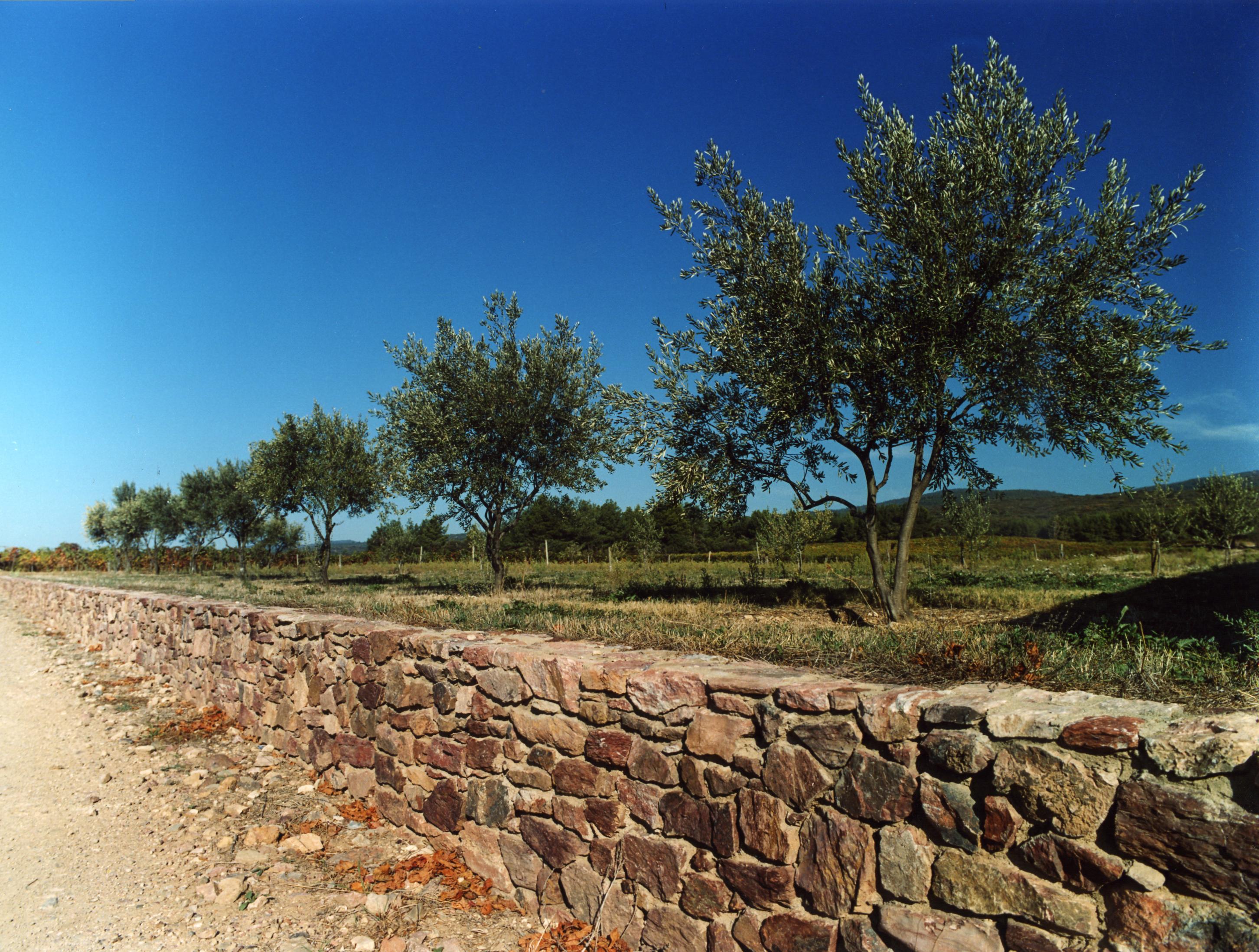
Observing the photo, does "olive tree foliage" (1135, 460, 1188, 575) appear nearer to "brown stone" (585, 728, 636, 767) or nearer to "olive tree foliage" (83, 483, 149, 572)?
"brown stone" (585, 728, 636, 767)

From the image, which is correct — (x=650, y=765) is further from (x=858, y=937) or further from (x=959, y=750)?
(x=959, y=750)

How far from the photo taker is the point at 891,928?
2643mm

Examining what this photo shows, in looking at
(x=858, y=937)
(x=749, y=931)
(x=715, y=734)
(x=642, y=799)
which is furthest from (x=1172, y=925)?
(x=642, y=799)

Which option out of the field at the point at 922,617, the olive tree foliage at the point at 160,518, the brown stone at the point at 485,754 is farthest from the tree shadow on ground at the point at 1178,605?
the olive tree foliage at the point at 160,518

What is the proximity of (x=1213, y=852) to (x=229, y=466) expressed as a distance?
4246 centimetres

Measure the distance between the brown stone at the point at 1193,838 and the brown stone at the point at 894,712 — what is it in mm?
664

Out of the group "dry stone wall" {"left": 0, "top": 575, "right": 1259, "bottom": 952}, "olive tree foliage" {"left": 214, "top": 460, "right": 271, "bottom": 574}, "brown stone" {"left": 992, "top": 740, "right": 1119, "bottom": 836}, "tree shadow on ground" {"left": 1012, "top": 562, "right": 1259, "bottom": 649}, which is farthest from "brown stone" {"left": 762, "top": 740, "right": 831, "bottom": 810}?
"olive tree foliage" {"left": 214, "top": 460, "right": 271, "bottom": 574}

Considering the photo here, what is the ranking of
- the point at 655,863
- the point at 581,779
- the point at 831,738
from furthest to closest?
1. the point at 581,779
2. the point at 655,863
3. the point at 831,738

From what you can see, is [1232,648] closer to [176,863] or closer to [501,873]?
[501,873]

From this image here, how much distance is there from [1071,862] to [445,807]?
3821 mm

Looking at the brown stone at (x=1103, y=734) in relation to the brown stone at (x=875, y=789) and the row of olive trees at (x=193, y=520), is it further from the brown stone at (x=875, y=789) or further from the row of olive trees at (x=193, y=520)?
the row of olive trees at (x=193, y=520)

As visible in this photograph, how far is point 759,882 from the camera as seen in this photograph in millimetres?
3086

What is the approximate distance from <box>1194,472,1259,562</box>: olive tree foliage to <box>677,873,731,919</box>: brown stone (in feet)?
80.6

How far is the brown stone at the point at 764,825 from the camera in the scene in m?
3.02
